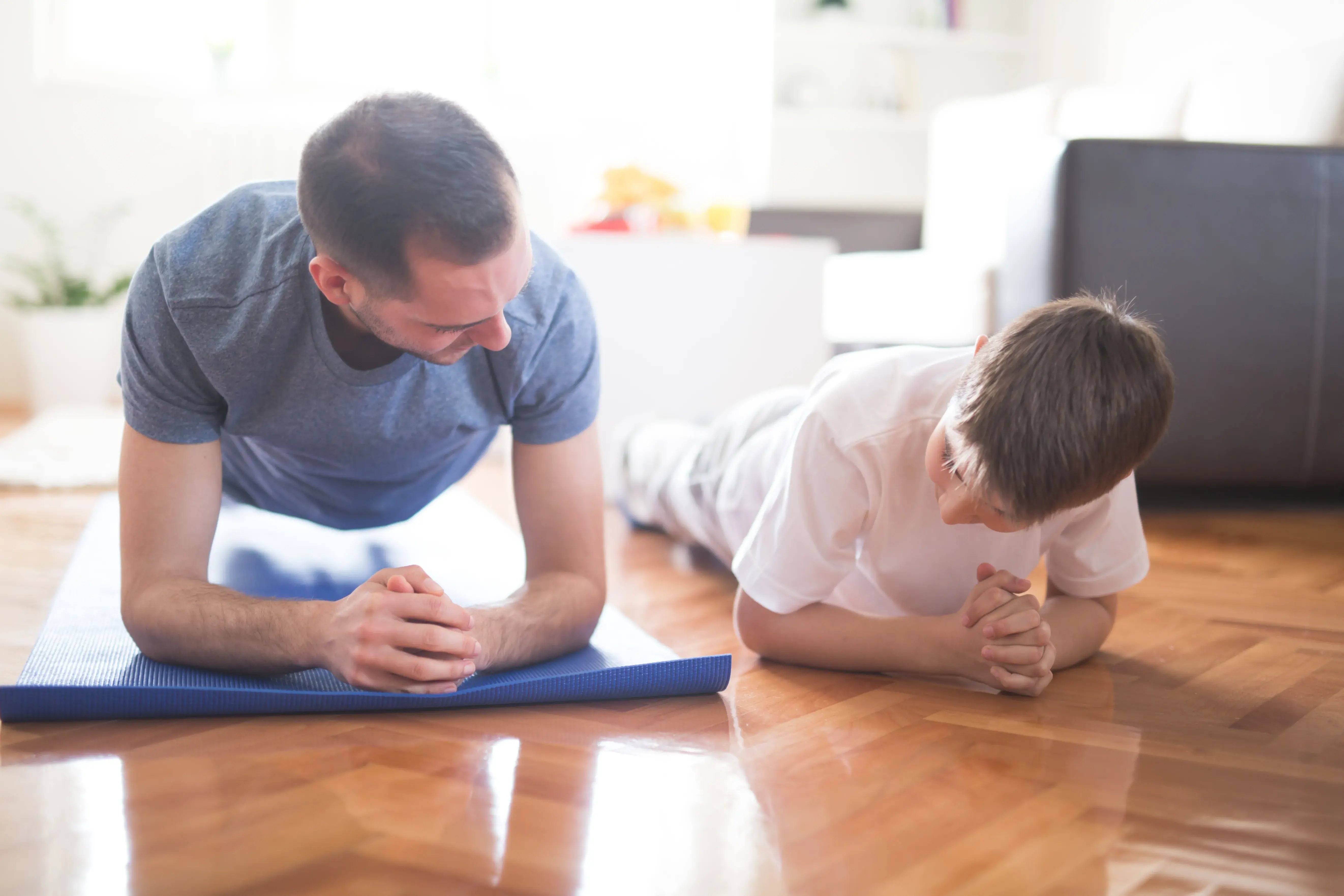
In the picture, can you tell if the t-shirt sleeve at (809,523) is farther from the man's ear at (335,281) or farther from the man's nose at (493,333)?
the man's ear at (335,281)

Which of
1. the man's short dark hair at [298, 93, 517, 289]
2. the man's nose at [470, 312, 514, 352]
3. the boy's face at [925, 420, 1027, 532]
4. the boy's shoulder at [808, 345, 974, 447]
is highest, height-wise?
the man's short dark hair at [298, 93, 517, 289]

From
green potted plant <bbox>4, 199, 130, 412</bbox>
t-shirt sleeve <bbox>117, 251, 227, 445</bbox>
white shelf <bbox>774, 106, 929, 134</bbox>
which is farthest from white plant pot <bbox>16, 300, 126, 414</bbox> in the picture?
t-shirt sleeve <bbox>117, 251, 227, 445</bbox>

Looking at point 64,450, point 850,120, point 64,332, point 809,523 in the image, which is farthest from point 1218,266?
point 64,332

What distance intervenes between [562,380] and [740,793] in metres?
0.50

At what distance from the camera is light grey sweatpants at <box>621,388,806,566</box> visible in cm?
159

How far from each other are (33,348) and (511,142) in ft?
6.05

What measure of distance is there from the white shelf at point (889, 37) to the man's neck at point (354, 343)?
3.71 meters

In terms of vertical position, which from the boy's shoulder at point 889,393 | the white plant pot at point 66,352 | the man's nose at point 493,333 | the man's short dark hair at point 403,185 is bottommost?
the white plant pot at point 66,352

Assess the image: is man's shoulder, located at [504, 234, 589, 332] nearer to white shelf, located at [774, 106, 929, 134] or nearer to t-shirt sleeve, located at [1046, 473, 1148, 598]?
t-shirt sleeve, located at [1046, 473, 1148, 598]

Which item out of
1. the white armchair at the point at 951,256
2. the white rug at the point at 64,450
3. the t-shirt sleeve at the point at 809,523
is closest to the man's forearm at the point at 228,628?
the t-shirt sleeve at the point at 809,523

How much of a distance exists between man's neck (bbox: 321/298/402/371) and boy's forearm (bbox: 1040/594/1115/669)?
75cm

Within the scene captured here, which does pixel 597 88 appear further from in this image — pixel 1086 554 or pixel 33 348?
→ pixel 1086 554

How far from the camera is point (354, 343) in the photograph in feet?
3.84

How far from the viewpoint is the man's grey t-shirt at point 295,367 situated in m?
1.11
